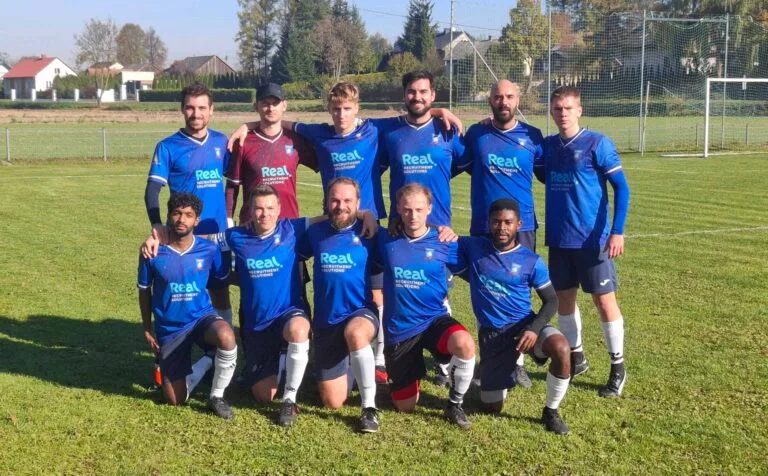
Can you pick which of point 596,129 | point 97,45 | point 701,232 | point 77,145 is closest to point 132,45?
point 97,45

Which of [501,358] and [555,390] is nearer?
[555,390]

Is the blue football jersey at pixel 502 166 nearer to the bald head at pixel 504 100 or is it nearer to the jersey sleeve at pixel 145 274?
the bald head at pixel 504 100

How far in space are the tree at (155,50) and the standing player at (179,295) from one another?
118 meters

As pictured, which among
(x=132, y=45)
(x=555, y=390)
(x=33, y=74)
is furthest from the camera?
(x=132, y=45)

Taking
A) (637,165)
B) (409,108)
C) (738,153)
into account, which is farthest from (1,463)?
(738,153)

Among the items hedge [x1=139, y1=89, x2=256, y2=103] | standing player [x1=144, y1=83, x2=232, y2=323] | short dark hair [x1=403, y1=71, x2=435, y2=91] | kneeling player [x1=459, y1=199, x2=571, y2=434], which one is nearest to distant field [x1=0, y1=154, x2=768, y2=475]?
kneeling player [x1=459, y1=199, x2=571, y2=434]

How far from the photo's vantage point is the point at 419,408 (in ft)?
17.6

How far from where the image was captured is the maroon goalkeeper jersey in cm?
600

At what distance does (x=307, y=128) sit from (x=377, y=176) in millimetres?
644

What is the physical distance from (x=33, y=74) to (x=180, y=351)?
110m

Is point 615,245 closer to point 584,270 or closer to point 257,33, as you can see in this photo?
point 584,270

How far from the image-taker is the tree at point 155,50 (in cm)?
11857

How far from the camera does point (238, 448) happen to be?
15.3 ft

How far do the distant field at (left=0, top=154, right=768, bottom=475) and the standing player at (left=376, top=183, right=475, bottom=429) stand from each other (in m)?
0.26
